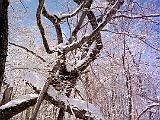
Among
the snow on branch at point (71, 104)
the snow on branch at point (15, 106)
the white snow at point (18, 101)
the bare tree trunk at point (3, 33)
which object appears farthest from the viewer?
the snow on branch at point (71, 104)

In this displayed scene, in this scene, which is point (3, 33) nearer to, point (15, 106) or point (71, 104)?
point (15, 106)

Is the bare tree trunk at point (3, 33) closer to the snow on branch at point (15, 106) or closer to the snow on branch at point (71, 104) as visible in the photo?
the snow on branch at point (15, 106)

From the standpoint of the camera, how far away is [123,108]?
2172 cm

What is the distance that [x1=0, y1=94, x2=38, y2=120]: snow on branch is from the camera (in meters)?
6.76

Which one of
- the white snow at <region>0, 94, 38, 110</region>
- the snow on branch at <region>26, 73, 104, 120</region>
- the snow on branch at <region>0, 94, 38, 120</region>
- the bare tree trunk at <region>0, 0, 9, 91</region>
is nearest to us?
the bare tree trunk at <region>0, 0, 9, 91</region>

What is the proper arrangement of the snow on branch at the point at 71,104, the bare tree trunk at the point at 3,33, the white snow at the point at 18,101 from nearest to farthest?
the bare tree trunk at the point at 3,33, the white snow at the point at 18,101, the snow on branch at the point at 71,104

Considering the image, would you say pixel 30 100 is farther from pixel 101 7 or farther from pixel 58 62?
pixel 101 7

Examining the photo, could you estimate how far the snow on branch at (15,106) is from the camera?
6762mm

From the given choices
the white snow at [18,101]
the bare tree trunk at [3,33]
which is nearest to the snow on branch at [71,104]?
the white snow at [18,101]

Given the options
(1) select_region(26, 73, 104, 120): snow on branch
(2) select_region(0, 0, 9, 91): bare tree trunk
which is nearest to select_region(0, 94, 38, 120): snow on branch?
(1) select_region(26, 73, 104, 120): snow on branch

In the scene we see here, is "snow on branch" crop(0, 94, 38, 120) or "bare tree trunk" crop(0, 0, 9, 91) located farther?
"snow on branch" crop(0, 94, 38, 120)

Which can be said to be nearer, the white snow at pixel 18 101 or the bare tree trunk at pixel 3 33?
the bare tree trunk at pixel 3 33

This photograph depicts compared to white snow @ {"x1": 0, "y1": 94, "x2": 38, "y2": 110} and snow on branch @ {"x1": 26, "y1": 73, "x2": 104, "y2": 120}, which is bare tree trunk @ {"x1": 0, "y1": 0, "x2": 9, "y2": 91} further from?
snow on branch @ {"x1": 26, "y1": 73, "x2": 104, "y2": 120}

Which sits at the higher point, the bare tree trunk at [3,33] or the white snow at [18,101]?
the bare tree trunk at [3,33]
